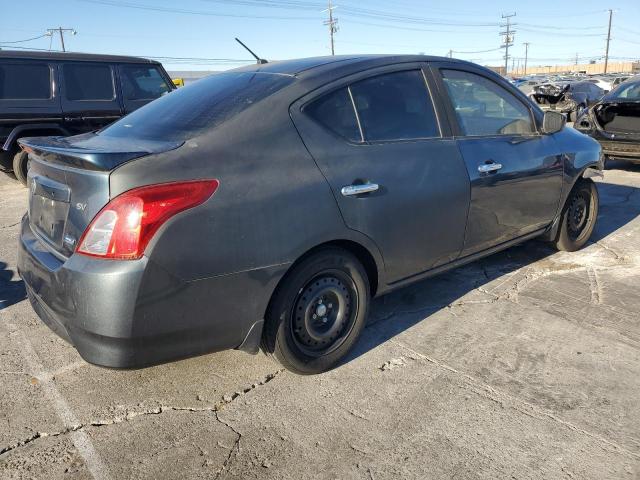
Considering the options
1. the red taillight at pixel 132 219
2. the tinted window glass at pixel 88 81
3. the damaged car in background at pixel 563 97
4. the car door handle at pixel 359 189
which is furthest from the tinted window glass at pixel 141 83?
the damaged car in background at pixel 563 97

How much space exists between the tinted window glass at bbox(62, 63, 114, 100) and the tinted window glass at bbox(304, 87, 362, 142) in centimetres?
622

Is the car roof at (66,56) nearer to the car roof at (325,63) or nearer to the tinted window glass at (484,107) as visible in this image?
the car roof at (325,63)

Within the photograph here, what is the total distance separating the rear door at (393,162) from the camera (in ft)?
8.96

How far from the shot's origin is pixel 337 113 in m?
2.83

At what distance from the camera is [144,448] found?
2.33m

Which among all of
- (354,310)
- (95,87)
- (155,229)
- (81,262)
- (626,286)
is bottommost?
(626,286)

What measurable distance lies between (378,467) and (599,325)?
205 cm

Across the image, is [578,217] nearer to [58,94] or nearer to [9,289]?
[9,289]

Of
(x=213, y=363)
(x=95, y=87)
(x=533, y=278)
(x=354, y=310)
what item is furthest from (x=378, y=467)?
(x=95, y=87)

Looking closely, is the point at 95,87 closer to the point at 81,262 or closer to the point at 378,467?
the point at 81,262

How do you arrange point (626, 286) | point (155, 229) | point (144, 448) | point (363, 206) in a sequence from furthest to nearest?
point (626, 286) → point (363, 206) → point (144, 448) → point (155, 229)

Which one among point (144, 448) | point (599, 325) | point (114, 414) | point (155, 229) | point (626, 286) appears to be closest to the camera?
point (155, 229)

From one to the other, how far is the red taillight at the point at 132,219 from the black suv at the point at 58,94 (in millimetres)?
6185

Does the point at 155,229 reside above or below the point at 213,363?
above
